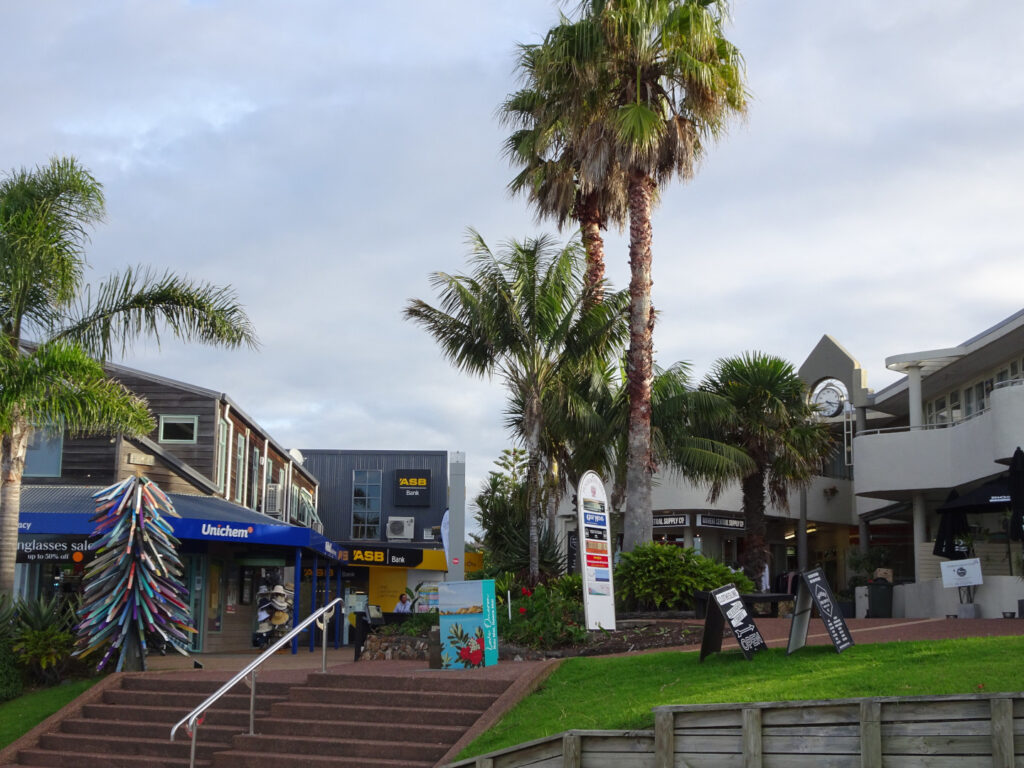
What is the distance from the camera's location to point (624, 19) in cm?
2058

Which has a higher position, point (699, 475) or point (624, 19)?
point (624, 19)

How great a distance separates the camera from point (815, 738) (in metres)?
8.98

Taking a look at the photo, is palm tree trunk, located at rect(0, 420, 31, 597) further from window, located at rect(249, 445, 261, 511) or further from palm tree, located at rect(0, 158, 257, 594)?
window, located at rect(249, 445, 261, 511)

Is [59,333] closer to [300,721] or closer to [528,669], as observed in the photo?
[300,721]

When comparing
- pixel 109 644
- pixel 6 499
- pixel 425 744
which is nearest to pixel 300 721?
pixel 425 744

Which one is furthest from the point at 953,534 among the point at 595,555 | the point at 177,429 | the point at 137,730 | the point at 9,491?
the point at 177,429

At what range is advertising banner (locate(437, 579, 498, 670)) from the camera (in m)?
14.6

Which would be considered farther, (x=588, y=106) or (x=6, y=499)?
(x=588, y=106)

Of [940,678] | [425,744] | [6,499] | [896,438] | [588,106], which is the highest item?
[588,106]

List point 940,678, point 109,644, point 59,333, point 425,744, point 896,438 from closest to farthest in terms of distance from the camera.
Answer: point 940,678 → point 425,744 → point 109,644 → point 59,333 → point 896,438

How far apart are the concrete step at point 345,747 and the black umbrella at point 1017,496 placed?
12.0 meters

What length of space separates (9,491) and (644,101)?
12960mm

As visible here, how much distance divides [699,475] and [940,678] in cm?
1502

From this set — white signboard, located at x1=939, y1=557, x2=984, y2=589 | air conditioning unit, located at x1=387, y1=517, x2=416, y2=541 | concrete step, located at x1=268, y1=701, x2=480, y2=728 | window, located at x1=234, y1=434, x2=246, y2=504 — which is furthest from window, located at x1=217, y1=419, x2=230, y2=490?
air conditioning unit, located at x1=387, y1=517, x2=416, y2=541
